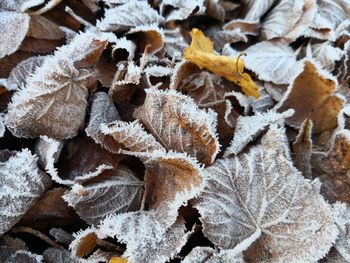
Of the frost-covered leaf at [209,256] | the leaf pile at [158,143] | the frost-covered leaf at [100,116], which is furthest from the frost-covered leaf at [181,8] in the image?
the frost-covered leaf at [209,256]

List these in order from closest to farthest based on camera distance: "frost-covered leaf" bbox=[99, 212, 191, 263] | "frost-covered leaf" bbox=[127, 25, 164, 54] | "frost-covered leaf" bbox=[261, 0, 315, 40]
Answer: "frost-covered leaf" bbox=[99, 212, 191, 263] → "frost-covered leaf" bbox=[127, 25, 164, 54] → "frost-covered leaf" bbox=[261, 0, 315, 40]

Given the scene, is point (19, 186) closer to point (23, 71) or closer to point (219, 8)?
point (23, 71)

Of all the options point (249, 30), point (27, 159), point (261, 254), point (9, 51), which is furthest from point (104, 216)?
point (249, 30)

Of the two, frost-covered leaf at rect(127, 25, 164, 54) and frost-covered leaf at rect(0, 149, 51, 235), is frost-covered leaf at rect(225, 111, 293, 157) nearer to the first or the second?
frost-covered leaf at rect(127, 25, 164, 54)

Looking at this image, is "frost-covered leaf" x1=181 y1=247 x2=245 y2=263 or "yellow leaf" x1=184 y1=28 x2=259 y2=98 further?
"yellow leaf" x1=184 y1=28 x2=259 y2=98

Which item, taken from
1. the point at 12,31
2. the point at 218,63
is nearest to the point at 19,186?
the point at 12,31

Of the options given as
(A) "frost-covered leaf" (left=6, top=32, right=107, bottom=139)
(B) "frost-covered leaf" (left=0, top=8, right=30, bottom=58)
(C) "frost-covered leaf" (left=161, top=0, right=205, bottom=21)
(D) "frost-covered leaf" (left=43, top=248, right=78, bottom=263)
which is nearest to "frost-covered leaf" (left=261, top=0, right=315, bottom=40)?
(C) "frost-covered leaf" (left=161, top=0, right=205, bottom=21)
